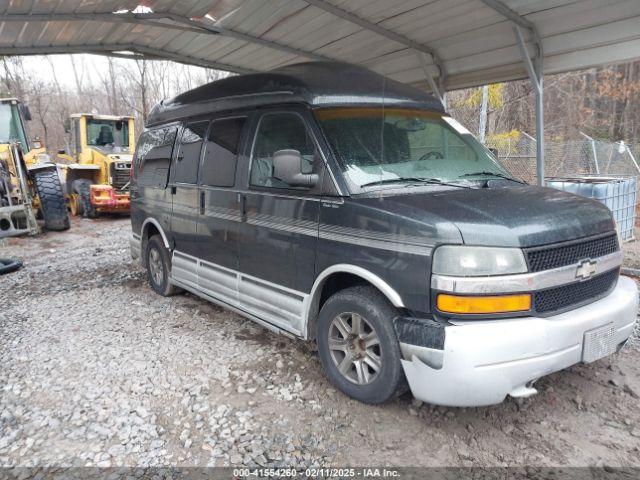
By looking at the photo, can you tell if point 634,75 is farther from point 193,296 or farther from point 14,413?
point 14,413

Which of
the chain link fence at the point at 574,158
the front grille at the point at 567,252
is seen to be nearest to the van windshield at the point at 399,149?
the front grille at the point at 567,252

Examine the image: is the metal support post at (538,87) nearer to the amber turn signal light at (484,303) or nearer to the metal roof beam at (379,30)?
the metal roof beam at (379,30)

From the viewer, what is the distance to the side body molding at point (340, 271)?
2.96 m

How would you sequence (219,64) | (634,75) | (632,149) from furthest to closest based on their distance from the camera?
1. (634,75)
2. (632,149)
3. (219,64)

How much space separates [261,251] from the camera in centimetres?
402

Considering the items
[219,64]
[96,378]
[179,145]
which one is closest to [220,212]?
[179,145]

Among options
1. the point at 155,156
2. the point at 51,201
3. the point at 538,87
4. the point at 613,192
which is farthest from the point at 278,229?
the point at 51,201

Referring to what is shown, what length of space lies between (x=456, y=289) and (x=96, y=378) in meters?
2.98

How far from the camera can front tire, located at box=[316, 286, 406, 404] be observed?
304 centimetres

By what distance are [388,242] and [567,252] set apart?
3.64ft

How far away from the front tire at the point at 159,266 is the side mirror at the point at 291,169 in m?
2.69

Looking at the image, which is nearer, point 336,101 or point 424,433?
point 424,433

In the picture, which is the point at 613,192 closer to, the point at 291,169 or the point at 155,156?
the point at 291,169

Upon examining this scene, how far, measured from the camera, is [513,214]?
287 centimetres
